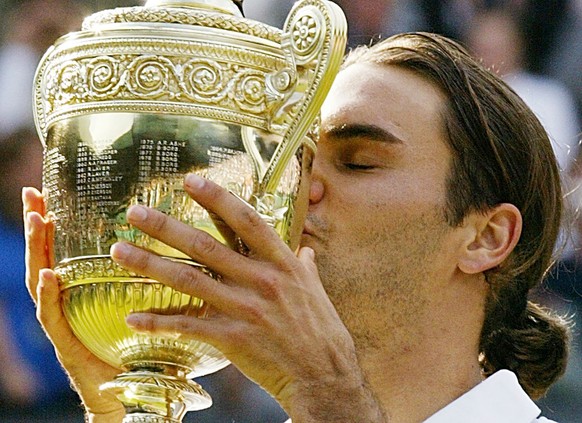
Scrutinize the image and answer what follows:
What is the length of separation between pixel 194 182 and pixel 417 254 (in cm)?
84

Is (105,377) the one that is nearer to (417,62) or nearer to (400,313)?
(400,313)

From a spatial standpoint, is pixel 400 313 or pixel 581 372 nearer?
pixel 400 313

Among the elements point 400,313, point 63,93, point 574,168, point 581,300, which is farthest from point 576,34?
point 63,93

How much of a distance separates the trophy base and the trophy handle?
31 centimetres

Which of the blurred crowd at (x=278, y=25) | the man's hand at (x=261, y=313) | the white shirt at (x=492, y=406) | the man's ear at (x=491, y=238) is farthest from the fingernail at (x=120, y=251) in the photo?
the blurred crowd at (x=278, y=25)

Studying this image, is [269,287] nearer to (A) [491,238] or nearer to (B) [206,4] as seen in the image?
(B) [206,4]

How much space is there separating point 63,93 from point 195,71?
0.72ft

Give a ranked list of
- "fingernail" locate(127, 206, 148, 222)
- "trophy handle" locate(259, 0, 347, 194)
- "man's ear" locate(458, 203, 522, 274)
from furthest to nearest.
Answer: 1. "man's ear" locate(458, 203, 522, 274)
2. "trophy handle" locate(259, 0, 347, 194)
3. "fingernail" locate(127, 206, 148, 222)

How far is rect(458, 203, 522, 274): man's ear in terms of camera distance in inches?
104

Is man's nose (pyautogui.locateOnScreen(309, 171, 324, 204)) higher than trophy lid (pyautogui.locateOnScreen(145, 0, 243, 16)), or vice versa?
trophy lid (pyautogui.locateOnScreen(145, 0, 243, 16))

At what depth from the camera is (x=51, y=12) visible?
18.5ft

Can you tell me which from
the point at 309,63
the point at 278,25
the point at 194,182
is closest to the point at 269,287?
the point at 194,182

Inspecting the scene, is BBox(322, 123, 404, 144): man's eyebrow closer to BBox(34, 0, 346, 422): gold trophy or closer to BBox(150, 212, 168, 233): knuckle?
BBox(34, 0, 346, 422): gold trophy

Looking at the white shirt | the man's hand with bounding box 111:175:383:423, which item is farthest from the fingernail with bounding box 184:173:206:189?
the white shirt
